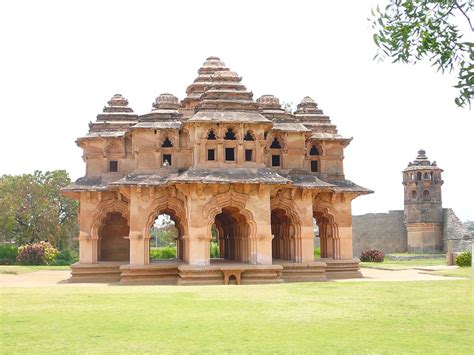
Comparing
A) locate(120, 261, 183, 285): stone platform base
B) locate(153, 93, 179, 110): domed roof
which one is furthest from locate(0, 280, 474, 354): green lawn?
locate(153, 93, 179, 110): domed roof

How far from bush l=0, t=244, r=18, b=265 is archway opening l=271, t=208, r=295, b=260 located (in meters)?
18.8

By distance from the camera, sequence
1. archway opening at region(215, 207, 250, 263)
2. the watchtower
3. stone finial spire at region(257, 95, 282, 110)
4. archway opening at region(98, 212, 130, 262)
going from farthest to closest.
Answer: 1. the watchtower
2. archway opening at region(98, 212, 130, 262)
3. stone finial spire at region(257, 95, 282, 110)
4. archway opening at region(215, 207, 250, 263)

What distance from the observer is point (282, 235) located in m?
27.8

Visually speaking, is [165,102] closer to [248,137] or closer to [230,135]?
[230,135]

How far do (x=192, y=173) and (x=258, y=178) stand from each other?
93.2 inches

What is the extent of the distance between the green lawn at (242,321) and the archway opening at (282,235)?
8038 millimetres

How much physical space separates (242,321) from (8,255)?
3098 cm

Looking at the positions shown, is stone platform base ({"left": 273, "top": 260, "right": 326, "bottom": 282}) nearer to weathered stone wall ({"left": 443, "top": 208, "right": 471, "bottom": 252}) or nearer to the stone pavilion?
the stone pavilion

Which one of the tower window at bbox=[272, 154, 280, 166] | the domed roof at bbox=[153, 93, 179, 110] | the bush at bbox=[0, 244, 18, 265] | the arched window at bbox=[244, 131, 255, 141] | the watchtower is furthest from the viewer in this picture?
the watchtower

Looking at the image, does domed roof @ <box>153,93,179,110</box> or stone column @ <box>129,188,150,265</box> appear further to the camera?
domed roof @ <box>153,93,179,110</box>

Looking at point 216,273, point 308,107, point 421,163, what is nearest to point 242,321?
point 216,273

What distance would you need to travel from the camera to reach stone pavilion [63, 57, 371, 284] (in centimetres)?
2189

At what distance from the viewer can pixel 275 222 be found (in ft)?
94.4

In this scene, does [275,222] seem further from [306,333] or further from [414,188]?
[414,188]
